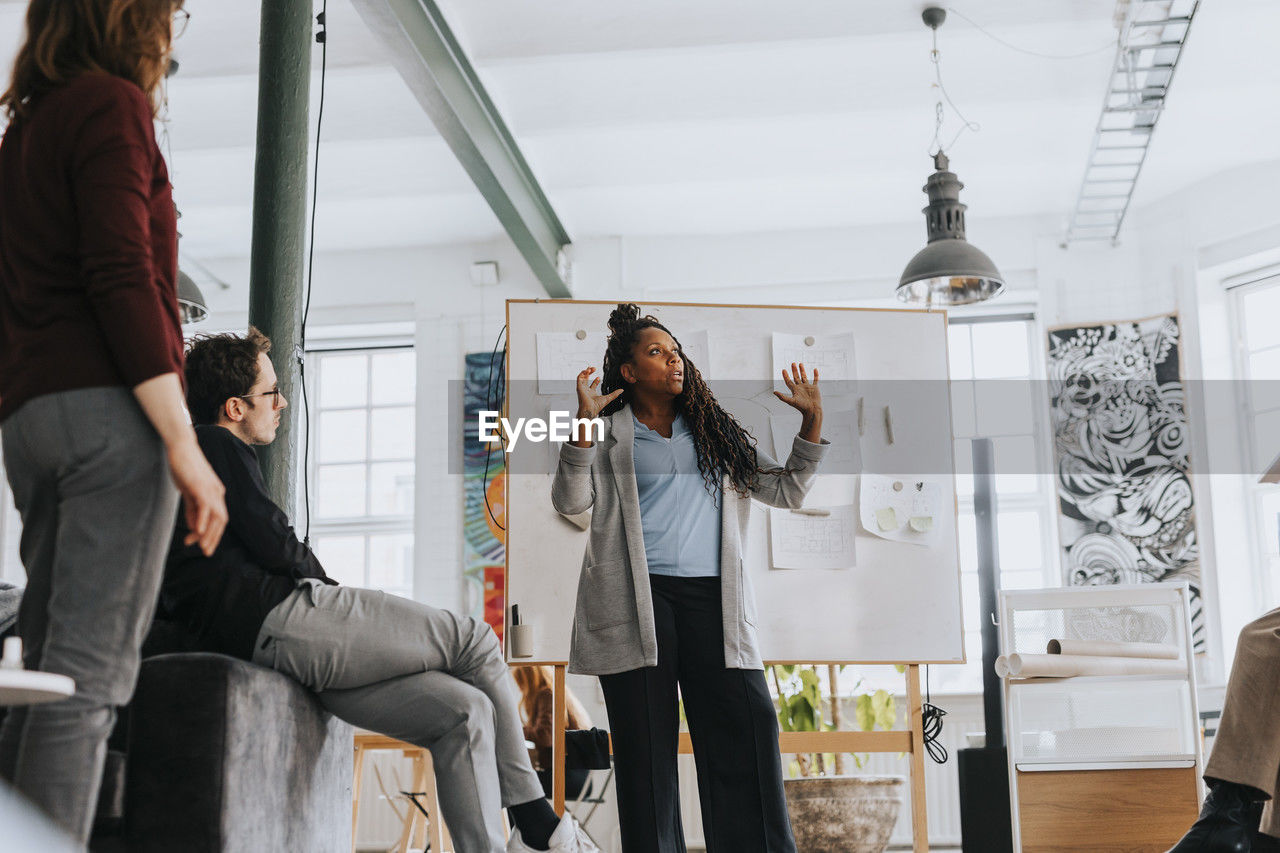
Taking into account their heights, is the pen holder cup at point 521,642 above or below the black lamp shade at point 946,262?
below

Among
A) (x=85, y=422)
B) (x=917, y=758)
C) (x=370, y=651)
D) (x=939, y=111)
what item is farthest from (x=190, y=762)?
(x=939, y=111)

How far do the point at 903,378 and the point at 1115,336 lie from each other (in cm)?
295

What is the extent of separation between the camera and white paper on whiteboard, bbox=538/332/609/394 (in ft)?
12.0

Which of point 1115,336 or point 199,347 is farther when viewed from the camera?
point 1115,336

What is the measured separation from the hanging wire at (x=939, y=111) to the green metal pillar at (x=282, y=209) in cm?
256

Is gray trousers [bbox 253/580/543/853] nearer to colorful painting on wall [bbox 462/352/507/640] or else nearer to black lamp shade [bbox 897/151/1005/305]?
black lamp shade [bbox 897/151/1005/305]

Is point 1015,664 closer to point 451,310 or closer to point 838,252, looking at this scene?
point 838,252

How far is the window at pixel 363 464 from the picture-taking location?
7074 mm

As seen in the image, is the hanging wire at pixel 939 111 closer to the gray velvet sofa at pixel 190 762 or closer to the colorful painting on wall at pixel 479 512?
the colorful painting on wall at pixel 479 512

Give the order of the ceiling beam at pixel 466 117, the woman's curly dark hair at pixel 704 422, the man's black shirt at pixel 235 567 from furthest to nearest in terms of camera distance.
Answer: the ceiling beam at pixel 466 117 < the woman's curly dark hair at pixel 704 422 < the man's black shirt at pixel 235 567

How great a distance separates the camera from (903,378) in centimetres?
385

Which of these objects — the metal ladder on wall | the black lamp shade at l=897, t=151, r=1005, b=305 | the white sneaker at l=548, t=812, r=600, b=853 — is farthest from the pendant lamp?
the white sneaker at l=548, t=812, r=600, b=853

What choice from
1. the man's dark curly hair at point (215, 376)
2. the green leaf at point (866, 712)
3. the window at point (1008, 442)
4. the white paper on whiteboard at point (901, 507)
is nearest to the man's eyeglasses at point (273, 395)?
the man's dark curly hair at point (215, 376)

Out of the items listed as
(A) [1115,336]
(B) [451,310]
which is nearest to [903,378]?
(A) [1115,336]
